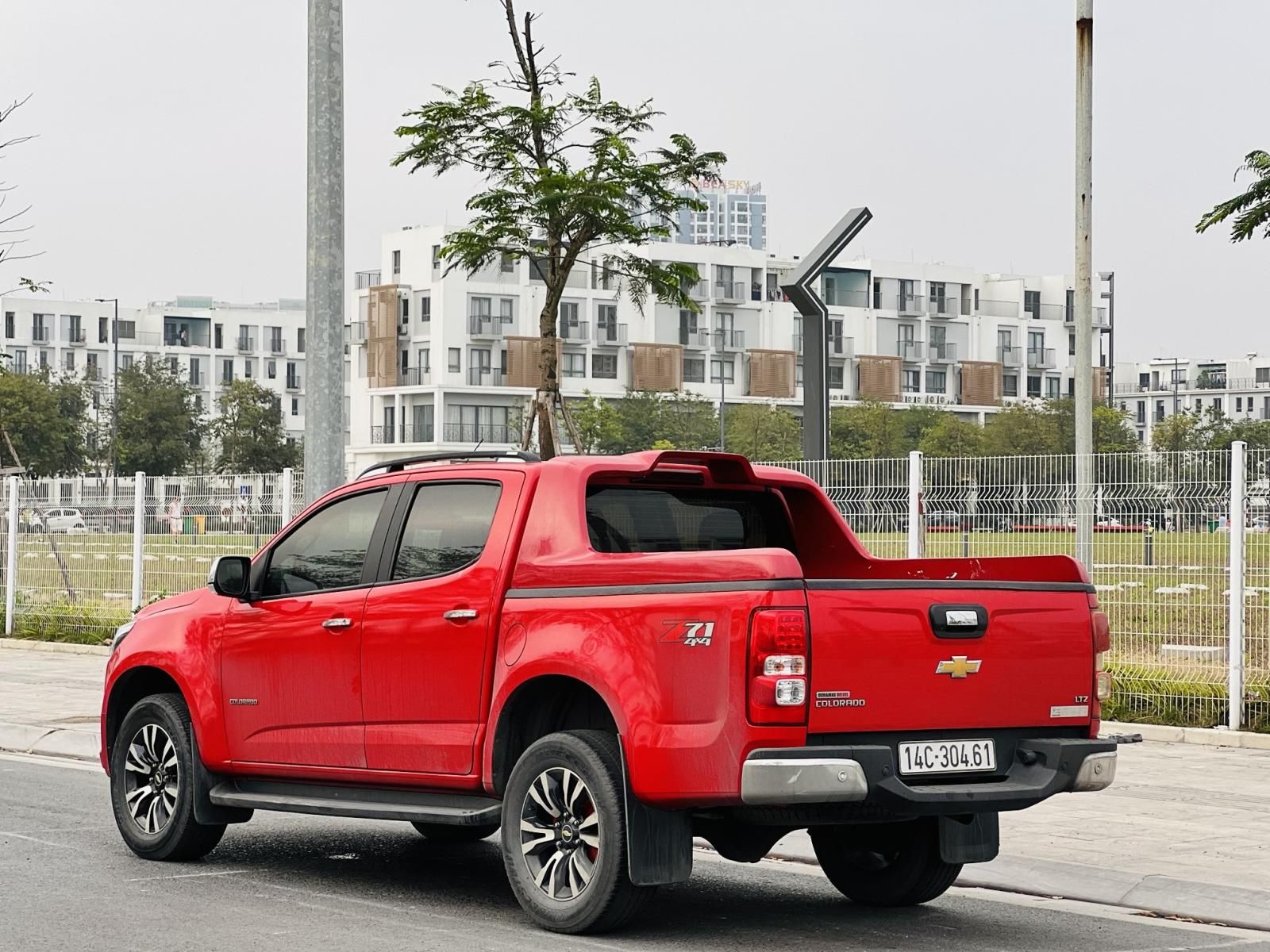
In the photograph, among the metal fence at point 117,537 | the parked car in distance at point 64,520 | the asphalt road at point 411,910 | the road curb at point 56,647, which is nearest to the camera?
the asphalt road at point 411,910

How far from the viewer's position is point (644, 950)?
287 inches

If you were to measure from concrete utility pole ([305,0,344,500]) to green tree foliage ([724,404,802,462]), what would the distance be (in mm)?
81137

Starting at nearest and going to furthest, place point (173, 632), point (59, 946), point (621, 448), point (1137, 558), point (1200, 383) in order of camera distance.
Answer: point (59, 946) → point (173, 632) → point (1137, 558) → point (621, 448) → point (1200, 383)

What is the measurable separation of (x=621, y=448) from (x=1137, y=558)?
261ft

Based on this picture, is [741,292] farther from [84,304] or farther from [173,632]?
[173,632]

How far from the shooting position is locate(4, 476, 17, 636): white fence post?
84.7ft

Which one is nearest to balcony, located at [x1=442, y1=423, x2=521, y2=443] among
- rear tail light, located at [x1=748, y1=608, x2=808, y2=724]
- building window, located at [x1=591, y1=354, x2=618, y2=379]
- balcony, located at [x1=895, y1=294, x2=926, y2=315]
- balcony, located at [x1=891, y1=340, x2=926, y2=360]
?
building window, located at [x1=591, y1=354, x2=618, y2=379]

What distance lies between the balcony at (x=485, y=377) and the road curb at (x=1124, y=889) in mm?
94966

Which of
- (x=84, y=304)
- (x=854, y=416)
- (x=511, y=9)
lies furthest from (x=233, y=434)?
(x=511, y=9)

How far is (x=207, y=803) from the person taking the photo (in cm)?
922

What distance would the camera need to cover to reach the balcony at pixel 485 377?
340 feet

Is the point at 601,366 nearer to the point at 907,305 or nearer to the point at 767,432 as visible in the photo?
the point at 767,432

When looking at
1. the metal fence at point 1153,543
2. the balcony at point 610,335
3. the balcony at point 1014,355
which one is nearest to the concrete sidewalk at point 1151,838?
the metal fence at point 1153,543

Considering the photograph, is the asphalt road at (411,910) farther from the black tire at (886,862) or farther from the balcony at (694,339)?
the balcony at (694,339)
